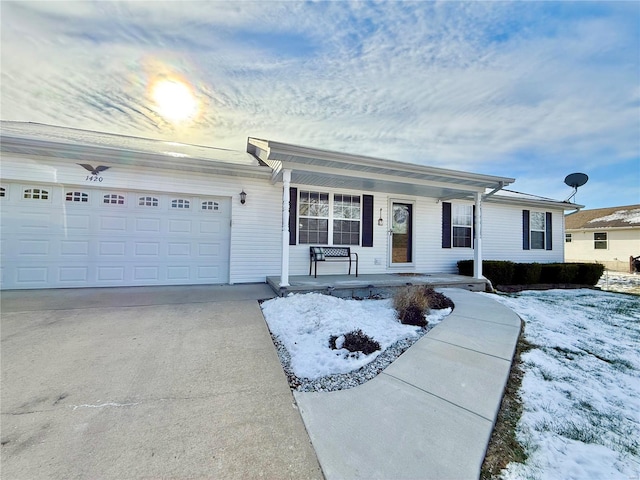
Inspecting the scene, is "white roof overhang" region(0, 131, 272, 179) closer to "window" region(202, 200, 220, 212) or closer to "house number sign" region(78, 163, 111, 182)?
"house number sign" region(78, 163, 111, 182)

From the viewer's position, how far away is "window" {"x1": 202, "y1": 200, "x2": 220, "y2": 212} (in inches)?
264

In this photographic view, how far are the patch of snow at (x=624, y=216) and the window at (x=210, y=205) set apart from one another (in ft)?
79.1

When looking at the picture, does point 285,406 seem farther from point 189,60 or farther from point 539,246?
point 539,246

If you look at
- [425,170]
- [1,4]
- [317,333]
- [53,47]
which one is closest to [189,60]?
[53,47]

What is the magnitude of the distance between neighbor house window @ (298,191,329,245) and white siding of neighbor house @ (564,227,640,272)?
2026 centimetres

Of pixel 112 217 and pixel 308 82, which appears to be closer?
pixel 112 217

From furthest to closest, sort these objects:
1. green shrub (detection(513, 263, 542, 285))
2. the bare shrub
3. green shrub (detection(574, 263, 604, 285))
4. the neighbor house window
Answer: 1. green shrub (detection(574, 263, 604, 285))
2. green shrub (detection(513, 263, 542, 285))
3. the neighbor house window
4. the bare shrub

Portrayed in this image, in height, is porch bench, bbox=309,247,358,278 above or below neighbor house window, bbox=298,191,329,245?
below

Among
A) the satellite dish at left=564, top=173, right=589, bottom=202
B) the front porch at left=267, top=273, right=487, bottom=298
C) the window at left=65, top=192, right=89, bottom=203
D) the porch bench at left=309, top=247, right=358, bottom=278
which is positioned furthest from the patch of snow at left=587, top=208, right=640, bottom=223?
the window at left=65, top=192, right=89, bottom=203

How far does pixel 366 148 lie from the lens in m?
10.2

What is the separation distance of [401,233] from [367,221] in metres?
1.34

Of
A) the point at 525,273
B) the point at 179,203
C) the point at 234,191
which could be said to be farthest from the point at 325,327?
the point at 525,273

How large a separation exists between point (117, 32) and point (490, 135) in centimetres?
1147

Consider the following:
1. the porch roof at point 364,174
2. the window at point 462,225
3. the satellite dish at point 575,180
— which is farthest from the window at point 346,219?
the satellite dish at point 575,180
